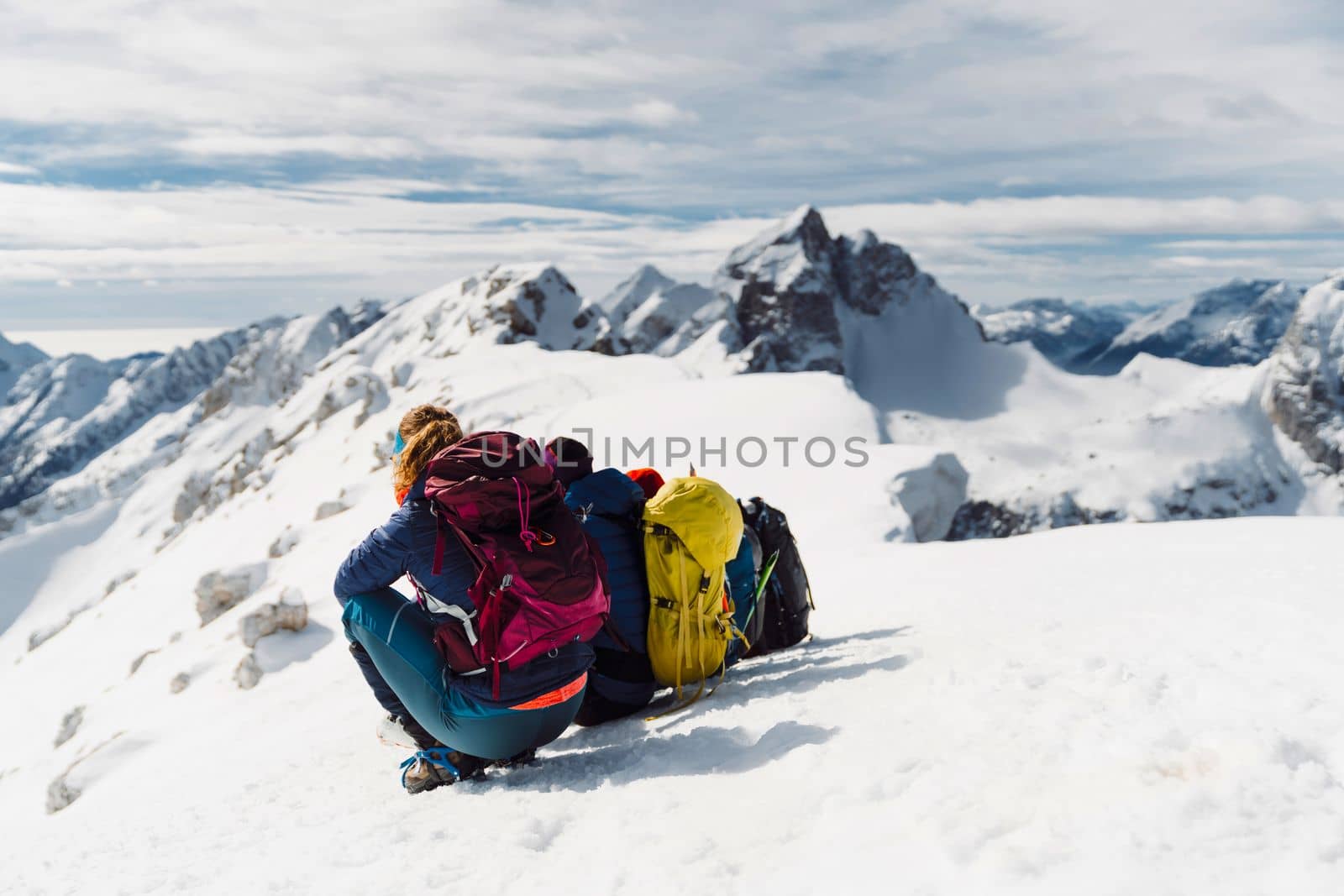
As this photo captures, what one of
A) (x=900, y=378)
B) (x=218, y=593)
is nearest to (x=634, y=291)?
(x=900, y=378)

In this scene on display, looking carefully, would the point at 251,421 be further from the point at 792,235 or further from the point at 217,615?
the point at 217,615

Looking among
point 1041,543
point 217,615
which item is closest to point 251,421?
point 217,615

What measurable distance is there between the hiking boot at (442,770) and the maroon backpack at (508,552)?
54cm

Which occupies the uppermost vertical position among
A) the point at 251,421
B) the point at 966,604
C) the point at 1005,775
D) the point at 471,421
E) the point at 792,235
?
the point at 792,235

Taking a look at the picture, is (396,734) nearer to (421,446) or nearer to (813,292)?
(421,446)

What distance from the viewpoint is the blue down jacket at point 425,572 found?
13.9ft

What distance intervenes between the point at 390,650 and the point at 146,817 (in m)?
1.96

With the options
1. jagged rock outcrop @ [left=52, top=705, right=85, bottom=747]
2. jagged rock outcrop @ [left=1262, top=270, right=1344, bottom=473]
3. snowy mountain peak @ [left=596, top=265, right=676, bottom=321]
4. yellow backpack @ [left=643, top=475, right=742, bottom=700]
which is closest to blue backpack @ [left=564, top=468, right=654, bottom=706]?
yellow backpack @ [left=643, top=475, right=742, bottom=700]

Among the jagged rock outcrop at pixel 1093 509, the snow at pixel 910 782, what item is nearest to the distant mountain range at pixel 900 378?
the jagged rock outcrop at pixel 1093 509

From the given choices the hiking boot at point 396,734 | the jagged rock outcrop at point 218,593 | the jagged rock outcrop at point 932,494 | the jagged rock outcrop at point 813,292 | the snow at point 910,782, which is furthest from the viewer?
the jagged rock outcrop at point 813,292

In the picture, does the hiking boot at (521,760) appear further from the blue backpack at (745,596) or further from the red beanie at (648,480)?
the red beanie at (648,480)

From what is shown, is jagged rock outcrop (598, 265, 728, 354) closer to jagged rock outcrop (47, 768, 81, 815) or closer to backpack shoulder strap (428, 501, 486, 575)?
jagged rock outcrop (47, 768, 81, 815)

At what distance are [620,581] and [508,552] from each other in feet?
4.48

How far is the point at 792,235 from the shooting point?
501ft
